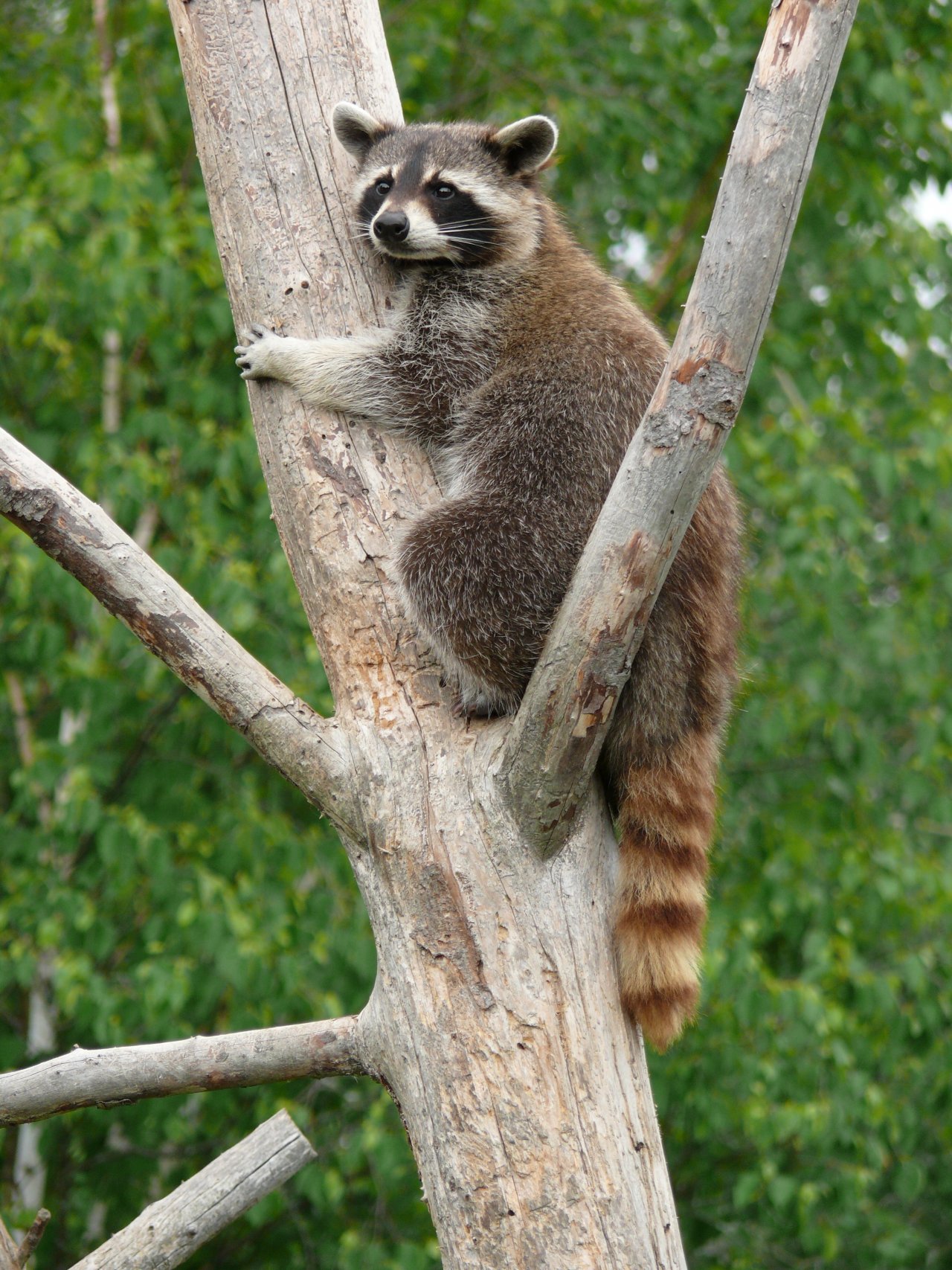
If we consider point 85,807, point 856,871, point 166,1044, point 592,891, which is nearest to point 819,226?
point 856,871

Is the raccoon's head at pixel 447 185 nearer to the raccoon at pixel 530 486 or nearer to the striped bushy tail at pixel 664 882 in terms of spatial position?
the raccoon at pixel 530 486

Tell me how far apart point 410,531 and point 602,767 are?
2.22 ft

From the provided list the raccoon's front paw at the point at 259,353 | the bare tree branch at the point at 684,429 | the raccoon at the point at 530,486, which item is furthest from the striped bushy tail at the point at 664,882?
the raccoon's front paw at the point at 259,353

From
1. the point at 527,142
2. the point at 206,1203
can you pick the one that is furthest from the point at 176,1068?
the point at 527,142

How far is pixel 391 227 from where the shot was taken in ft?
10.6

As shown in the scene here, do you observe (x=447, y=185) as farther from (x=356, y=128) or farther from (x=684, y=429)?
(x=684, y=429)

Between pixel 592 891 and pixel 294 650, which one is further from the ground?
pixel 592 891

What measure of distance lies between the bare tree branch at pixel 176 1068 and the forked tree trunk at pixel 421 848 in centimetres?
15

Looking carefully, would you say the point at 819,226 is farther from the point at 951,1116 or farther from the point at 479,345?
the point at 951,1116

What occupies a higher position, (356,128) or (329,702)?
(356,128)

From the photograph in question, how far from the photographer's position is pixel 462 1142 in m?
2.31

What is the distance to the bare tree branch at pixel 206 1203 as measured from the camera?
8.70ft

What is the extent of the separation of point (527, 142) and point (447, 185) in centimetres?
39

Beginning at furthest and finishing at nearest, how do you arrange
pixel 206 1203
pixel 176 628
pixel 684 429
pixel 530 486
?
pixel 530 486 → pixel 206 1203 → pixel 176 628 → pixel 684 429
